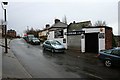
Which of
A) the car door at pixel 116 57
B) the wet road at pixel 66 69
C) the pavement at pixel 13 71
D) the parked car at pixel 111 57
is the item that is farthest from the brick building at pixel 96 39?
the pavement at pixel 13 71

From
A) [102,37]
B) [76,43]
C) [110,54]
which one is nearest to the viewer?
[110,54]

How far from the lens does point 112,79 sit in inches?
410

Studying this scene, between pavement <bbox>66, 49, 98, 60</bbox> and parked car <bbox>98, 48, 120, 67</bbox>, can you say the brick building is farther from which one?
parked car <bbox>98, 48, 120, 67</bbox>

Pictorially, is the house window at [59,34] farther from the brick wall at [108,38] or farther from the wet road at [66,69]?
the wet road at [66,69]

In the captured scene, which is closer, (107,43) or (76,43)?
(107,43)

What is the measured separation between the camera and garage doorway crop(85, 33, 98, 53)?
78.1 feet

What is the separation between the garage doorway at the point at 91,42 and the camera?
78.1ft

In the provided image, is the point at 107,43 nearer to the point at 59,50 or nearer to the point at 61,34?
the point at 59,50

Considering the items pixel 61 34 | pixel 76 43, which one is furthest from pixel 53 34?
pixel 76 43

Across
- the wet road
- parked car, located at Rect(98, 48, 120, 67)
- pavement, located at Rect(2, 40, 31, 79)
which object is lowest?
the wet road

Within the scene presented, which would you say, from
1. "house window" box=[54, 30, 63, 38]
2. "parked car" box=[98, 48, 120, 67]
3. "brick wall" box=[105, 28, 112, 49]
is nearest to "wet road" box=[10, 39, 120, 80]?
"parked car" box=[98, 48, 120, 67]

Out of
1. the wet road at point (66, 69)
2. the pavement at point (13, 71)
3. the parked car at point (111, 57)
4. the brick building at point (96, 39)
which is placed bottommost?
the wet road at point (66, 69)

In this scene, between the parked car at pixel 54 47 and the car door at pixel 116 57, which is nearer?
the car door at pixel 116 57

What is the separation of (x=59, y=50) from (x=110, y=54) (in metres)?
10.6
